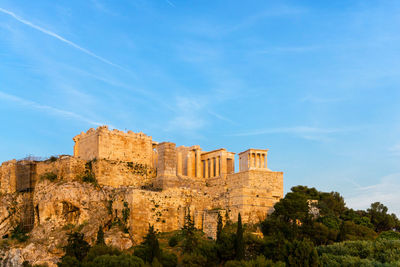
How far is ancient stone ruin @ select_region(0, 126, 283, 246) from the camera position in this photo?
48.7 meters

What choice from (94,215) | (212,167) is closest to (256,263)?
(94,215)

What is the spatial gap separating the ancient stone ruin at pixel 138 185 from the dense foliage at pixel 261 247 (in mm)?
1651

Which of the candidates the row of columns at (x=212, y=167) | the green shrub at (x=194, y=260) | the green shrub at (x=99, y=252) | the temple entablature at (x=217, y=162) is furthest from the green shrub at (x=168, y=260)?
the row of columns at (x=212, y=167)

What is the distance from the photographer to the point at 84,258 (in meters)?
41.4

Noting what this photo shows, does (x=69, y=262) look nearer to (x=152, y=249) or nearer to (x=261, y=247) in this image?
(x=152, y=249)

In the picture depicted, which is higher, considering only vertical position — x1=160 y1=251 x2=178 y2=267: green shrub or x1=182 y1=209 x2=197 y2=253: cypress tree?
x1=182 y1=209 x2=197 y2=253: cypress tree

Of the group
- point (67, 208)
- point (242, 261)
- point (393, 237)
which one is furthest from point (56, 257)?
point (393, 237)

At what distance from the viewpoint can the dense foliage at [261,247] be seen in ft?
131

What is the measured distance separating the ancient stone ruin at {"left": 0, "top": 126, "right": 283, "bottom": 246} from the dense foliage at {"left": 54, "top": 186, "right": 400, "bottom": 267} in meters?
1.65

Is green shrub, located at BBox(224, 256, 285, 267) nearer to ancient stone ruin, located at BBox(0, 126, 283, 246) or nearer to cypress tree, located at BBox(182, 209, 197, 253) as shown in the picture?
cypress tree, located at BBox(182, 209, 197, 253)

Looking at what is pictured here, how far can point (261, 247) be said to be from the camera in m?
42.9

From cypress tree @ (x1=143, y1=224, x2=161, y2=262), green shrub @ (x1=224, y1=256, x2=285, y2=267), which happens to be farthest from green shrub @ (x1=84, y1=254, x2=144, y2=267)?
green shrub @ (x1=224, y1=256, x2=285, y2=267)

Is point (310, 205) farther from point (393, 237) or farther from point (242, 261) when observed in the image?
point (242, 261)

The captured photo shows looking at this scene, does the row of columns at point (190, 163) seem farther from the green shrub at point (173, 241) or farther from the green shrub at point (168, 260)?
the green shrub at point (168, 260)
